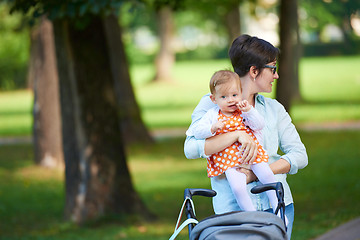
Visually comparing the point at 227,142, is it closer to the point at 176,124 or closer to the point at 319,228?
the point at 319,228

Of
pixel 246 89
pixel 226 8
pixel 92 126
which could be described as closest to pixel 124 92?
pixel 226 8

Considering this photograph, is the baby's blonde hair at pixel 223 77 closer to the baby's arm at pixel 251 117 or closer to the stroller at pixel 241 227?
the baby's arm at pixel 251 117

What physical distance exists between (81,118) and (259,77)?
628cm

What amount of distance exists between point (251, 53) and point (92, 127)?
635cm

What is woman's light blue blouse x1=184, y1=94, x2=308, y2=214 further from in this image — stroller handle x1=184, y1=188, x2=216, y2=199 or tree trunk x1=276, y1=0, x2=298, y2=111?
tree trunk x1=276, y1=0, x2=298, y2=111

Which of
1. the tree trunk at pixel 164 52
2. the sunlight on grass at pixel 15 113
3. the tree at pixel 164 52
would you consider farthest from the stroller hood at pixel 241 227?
the tree trunk at pixel 164 52

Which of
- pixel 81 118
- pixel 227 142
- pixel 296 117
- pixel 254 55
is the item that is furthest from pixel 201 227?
pixel 296 117

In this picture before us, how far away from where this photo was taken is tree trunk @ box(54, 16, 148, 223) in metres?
9.59

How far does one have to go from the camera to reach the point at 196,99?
35500 mm

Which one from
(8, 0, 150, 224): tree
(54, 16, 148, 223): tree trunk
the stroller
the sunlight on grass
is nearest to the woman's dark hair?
the stroller

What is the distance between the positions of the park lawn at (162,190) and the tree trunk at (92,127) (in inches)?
11.5

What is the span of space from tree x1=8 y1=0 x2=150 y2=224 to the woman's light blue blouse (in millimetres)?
5992

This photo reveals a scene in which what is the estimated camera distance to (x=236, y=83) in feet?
11.1

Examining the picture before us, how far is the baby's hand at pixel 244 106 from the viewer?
3359 millimetres
